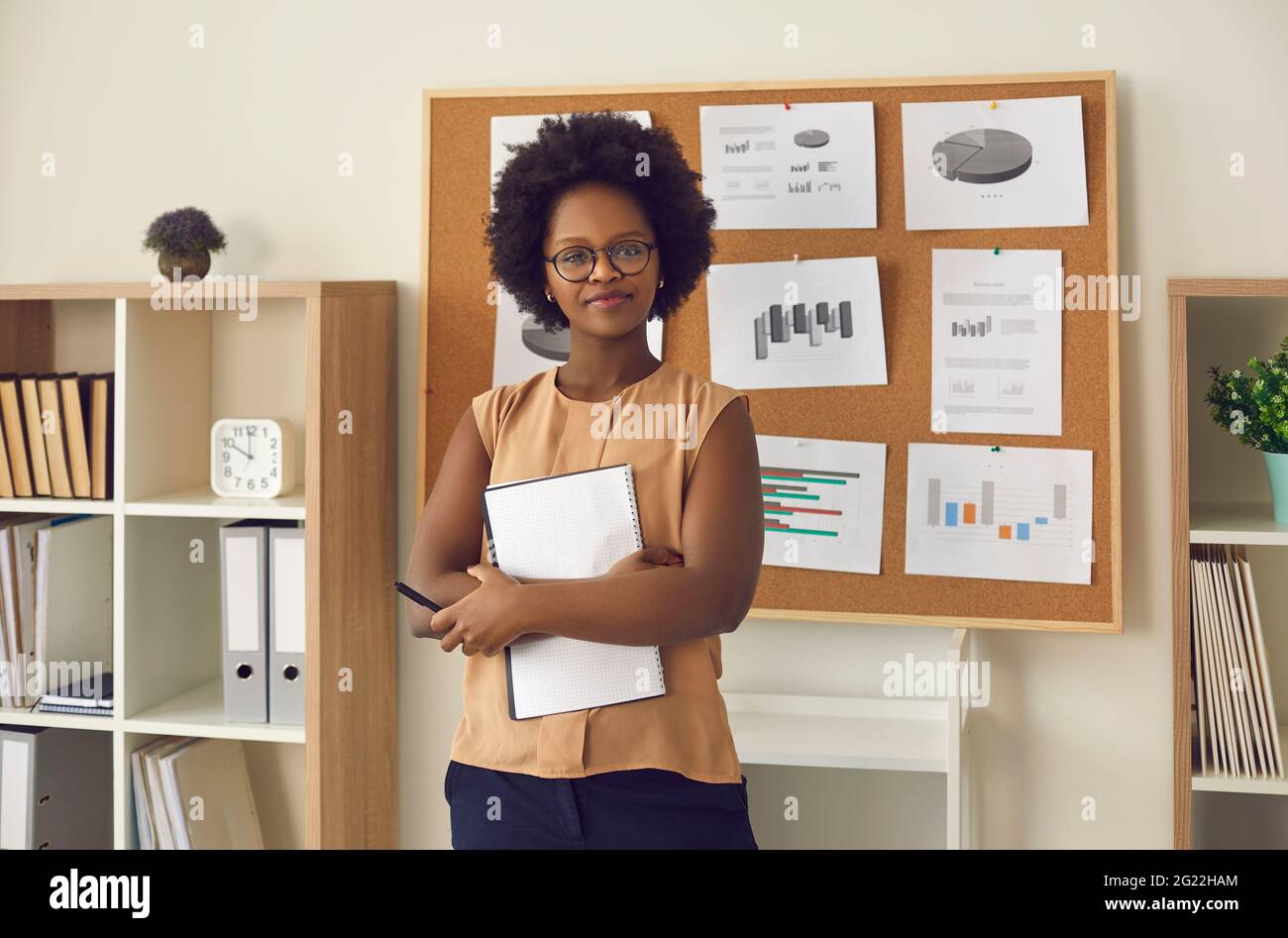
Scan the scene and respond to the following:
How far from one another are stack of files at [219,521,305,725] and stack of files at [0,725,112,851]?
1.22 feet

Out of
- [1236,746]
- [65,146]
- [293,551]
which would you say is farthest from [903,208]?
[65,146]

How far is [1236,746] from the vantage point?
1.93m

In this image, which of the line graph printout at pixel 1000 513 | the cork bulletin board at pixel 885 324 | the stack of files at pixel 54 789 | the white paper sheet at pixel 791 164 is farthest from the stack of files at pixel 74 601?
the line graph printout at pixel 1000 513

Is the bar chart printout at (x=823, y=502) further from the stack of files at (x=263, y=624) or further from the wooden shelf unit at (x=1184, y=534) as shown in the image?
the stack of files at (x=263, y=624)

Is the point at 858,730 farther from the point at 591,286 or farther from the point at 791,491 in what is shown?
the point at 591,286

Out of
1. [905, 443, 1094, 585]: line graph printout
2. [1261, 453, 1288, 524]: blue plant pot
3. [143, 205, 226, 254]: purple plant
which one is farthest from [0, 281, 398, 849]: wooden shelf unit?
[1261, 453, 1288, 524]: blue plant pot

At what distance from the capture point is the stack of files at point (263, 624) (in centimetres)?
211

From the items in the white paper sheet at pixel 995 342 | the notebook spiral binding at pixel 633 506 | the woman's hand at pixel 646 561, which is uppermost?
the white paper sheet at pixel 995 342

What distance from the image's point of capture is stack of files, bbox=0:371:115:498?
2.14 metres

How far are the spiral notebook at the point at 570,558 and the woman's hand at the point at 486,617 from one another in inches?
1.7

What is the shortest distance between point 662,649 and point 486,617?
0.72ft

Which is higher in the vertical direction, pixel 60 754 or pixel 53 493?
pixel 53 493

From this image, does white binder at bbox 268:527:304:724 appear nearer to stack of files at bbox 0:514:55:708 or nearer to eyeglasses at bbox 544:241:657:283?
stack of files at bbox 0:514:55:708

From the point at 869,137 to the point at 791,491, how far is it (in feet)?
2.15
